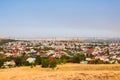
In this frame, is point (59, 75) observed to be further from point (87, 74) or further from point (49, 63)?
point (49, 63)

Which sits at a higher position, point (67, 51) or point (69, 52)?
point (69, 52)

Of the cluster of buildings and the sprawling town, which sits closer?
the sprawling town

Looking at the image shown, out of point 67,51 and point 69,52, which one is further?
point 67,51

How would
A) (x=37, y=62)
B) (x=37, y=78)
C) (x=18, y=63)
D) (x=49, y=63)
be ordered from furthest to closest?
1. (x=18, y=63)
2. (x=37, y=62)
3. (x=49, y=63)
4. (x=37, y=78)

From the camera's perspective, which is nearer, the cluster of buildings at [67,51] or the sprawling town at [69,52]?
the sprawling town at [69,52]

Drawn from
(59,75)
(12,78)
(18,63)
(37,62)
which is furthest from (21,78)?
(18,63)

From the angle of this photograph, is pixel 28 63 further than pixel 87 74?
Yes

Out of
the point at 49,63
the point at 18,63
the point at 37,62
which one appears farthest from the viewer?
the point at 18,63

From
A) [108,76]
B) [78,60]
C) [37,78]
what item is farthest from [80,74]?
[78,60]

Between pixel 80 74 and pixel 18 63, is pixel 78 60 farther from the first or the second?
pixel 80 74
